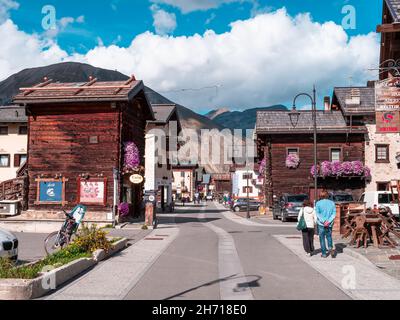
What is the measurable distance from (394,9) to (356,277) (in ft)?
30.4

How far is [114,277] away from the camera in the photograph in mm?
9766

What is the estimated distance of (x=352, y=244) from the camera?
597 inches

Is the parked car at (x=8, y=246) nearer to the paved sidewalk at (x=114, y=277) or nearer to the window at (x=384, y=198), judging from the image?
the paved sidewalk at (x=114, y=277)

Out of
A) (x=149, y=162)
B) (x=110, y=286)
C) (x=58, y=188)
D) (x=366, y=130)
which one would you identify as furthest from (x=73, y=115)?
(x=366, y=130)

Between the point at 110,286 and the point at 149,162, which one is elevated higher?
the point at 149,162

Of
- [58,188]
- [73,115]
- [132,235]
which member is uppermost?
[73,115]

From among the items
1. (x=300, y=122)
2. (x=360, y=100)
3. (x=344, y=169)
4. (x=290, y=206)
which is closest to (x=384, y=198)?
(x=290, y=206)

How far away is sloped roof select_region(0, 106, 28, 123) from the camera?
41.5m

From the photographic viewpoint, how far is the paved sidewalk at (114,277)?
7969 mm

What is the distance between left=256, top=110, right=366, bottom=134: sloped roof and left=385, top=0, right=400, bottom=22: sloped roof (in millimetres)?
23299

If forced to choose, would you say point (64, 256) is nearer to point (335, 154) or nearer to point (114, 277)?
point (114, 277)
